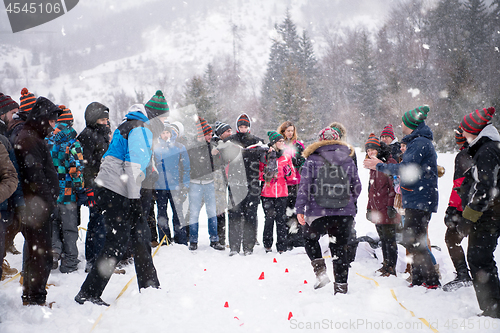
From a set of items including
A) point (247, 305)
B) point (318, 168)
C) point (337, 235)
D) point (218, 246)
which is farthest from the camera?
point (218, 246)

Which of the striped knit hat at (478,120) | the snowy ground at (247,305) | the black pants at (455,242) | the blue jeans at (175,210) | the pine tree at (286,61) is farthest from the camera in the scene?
the pine tree at (286,61)

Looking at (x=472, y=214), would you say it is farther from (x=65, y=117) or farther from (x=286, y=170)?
(x=65, y=117)

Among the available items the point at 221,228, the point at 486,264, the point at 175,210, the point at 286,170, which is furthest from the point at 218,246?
the point at 486,264

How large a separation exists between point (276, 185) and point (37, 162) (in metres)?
3.85

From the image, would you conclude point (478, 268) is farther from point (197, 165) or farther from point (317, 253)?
point (197, 165)

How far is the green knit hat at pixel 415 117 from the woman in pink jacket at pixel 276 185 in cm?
241

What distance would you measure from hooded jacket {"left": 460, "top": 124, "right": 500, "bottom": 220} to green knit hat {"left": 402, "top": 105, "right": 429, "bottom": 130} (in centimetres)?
84

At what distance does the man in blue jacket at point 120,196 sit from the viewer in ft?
11.0

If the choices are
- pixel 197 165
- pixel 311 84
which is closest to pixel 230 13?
pixel 311 84

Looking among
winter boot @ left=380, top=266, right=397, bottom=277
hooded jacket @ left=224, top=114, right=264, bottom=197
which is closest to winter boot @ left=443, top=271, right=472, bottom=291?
winter boot @ left=380, top=266, right=397, bottom=277

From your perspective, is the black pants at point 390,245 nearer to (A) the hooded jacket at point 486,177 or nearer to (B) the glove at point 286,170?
(A) the hooded jacket at point 486,177

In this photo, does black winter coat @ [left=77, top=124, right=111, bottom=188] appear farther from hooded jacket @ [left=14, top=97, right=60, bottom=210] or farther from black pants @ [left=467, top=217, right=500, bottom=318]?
black pants @ [left=467, top=217, right=500, bottom=318]

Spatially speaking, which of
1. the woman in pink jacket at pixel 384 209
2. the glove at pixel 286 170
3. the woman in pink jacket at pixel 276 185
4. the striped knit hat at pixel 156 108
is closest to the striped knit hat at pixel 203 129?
the woman in pink jacket at pixel 276 185

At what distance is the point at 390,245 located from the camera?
15.7 feet
